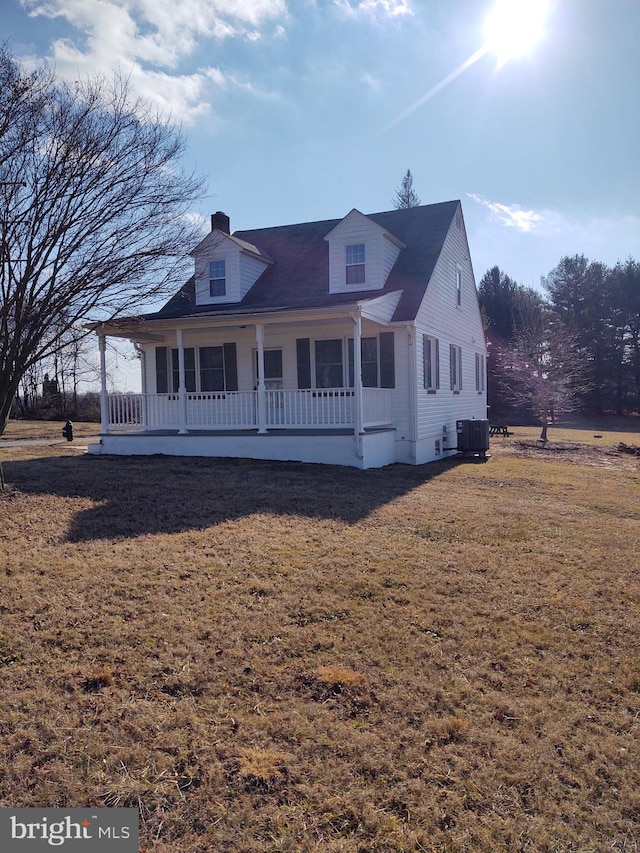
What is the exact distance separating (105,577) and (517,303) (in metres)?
40.9

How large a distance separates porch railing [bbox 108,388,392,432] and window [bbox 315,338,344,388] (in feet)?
2.90

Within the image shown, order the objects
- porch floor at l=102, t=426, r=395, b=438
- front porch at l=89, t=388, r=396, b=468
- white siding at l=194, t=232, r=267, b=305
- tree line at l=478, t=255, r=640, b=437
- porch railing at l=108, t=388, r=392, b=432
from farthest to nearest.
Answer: tree line at l=478, t=255, r=640, b=437, white siding at l=194, t=232, r=267, b=305, porch railing at l=108, t=388, r=392, b=432, porch floor at l=102, t=426, r=395, b=438, front porch at l=89, t=388, r=396, b=468

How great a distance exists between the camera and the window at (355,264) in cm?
1527

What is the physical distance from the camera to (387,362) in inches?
572

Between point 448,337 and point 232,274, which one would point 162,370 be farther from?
point 448,337

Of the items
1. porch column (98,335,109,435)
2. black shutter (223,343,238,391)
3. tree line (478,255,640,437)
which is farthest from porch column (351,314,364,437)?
tree line (478,255,640,437)

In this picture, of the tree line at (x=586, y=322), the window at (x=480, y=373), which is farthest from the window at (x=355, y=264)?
the tree line at (x=586, y=322)

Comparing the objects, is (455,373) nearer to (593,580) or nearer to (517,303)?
→ (593,580)

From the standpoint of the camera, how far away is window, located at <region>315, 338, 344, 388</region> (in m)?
15.1

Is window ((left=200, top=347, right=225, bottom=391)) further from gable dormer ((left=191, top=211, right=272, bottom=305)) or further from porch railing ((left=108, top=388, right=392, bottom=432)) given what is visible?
gable dormer ((left=191, top=211, right=272, bottom=305))

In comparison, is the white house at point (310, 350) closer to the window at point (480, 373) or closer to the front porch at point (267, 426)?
the front porch at point (267, 426)

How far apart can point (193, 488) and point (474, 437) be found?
8957mm

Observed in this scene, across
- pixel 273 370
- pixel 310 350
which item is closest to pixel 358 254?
pixel 310 350

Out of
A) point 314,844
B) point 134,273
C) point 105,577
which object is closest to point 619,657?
point 314,844
